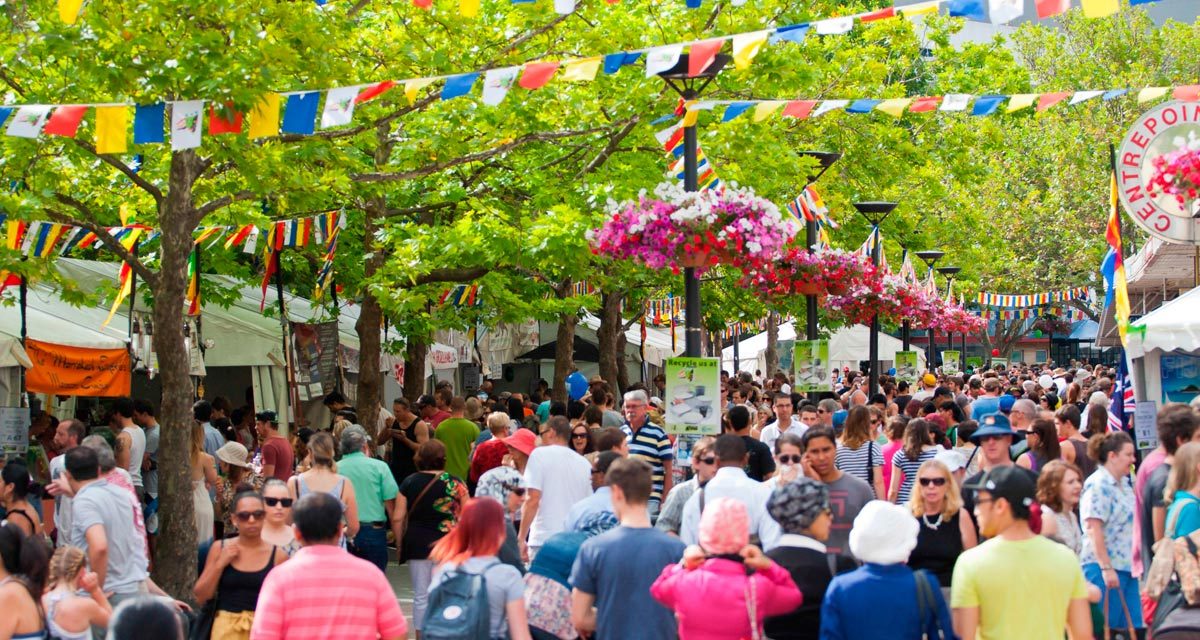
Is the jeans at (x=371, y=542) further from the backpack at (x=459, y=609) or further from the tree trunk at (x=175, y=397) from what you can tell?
the backpack at (x=459, y=609)

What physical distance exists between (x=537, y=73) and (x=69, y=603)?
19.8 feet

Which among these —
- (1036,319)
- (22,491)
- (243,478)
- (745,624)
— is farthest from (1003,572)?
(1036,319)

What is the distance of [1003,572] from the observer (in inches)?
238

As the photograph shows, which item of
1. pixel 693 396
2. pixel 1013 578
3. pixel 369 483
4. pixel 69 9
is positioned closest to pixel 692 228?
pixel 693 396

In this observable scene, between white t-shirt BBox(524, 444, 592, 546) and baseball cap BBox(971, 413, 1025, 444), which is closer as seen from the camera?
Answer: baseball cap BBox(971, 413, 1025, 444)

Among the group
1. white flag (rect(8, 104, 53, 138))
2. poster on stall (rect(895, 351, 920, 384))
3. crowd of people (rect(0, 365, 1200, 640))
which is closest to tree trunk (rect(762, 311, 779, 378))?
poster on stall (rect(895, 351, 920, 384))

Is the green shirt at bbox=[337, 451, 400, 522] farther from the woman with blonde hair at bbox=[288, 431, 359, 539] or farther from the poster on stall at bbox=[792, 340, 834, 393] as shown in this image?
the poster on stall at bbox=[792, 340, 834, 393]

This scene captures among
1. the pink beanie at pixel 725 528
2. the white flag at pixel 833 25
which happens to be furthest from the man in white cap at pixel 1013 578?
the white flag at pixel 833 25

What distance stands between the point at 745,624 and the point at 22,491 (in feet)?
15.3

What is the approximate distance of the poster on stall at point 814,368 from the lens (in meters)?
17.4

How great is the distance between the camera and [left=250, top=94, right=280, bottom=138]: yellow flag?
1161 centimetres

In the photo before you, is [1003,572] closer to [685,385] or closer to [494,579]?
[494,579]

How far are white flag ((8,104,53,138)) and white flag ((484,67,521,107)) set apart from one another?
3352 mm

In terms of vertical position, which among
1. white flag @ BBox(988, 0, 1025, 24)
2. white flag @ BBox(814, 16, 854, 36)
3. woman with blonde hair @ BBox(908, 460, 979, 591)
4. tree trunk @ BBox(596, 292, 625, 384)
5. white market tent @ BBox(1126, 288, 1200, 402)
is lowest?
woman with blonde hair @ BBox(908, 460, 979, 591)
